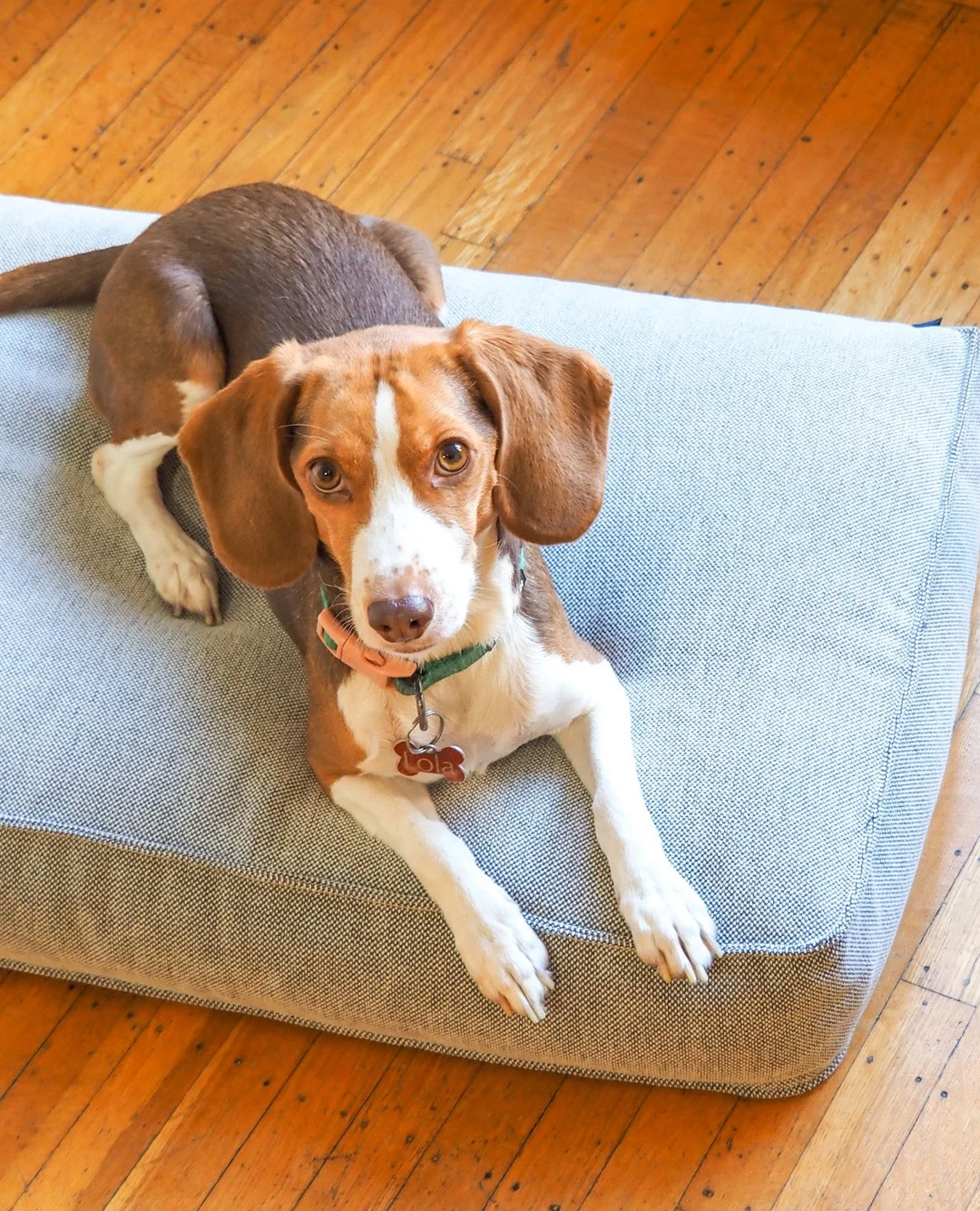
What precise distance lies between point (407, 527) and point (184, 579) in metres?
0.88

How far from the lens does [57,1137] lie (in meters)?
2.44

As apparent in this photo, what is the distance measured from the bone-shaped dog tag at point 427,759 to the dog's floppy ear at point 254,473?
1.09 feet

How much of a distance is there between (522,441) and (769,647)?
667mm

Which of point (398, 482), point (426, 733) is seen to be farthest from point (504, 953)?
point (398, 482)

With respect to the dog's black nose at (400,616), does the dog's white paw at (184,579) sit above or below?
below

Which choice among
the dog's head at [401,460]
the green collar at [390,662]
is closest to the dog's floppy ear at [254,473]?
the dog's head at [401,460]

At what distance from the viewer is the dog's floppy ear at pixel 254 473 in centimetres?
202

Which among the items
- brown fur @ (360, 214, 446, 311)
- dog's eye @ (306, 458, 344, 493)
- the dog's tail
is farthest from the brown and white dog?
the dog's tail

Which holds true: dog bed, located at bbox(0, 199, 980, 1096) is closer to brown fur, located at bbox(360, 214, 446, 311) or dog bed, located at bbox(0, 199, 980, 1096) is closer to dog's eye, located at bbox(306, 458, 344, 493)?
brown fur, located at bbox(360, 214, 446, 311)

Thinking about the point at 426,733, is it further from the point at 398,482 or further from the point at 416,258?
the point at 416,258

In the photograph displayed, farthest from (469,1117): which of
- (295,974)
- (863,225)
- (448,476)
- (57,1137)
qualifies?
(863,225)

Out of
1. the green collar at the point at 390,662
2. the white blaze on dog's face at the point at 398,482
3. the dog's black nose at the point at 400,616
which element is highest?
the white blaze on dog's face at the point at 398,482

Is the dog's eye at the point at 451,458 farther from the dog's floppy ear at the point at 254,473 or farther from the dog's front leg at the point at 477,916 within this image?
the dog's front leg at the point at 477,916

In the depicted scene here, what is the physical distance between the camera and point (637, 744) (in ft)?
7.70
